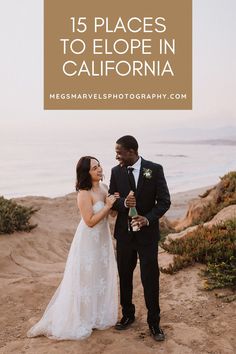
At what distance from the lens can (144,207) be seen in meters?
5.09

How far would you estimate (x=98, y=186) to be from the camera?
5.48 m

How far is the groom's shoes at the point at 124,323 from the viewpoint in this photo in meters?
5.43

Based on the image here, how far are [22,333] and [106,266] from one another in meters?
1.40

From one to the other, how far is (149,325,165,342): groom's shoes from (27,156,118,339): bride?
0.55 meters

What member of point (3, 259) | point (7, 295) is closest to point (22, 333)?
point (7, 295)

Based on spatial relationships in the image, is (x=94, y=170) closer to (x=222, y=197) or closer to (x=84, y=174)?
(x=84, y=174)

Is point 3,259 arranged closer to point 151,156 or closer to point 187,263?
point 187,263

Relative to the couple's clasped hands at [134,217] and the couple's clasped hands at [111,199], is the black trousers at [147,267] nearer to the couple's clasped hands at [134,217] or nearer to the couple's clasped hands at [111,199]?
the couple's clasped hands at [134,217]

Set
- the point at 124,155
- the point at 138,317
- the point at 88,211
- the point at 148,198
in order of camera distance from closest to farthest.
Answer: the point at 124,155 < the point at 148,198 < the point at 88,211 < the point at 138,317

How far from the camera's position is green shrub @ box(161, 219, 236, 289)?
637 centimetres

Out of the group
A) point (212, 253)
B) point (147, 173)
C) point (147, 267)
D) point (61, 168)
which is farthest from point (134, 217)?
point (61, 168)

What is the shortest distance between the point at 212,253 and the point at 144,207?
2.32m

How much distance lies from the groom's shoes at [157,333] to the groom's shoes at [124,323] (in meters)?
0.39

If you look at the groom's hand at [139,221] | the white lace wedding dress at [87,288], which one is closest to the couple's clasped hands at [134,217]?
the groom's hand at [139,221]
